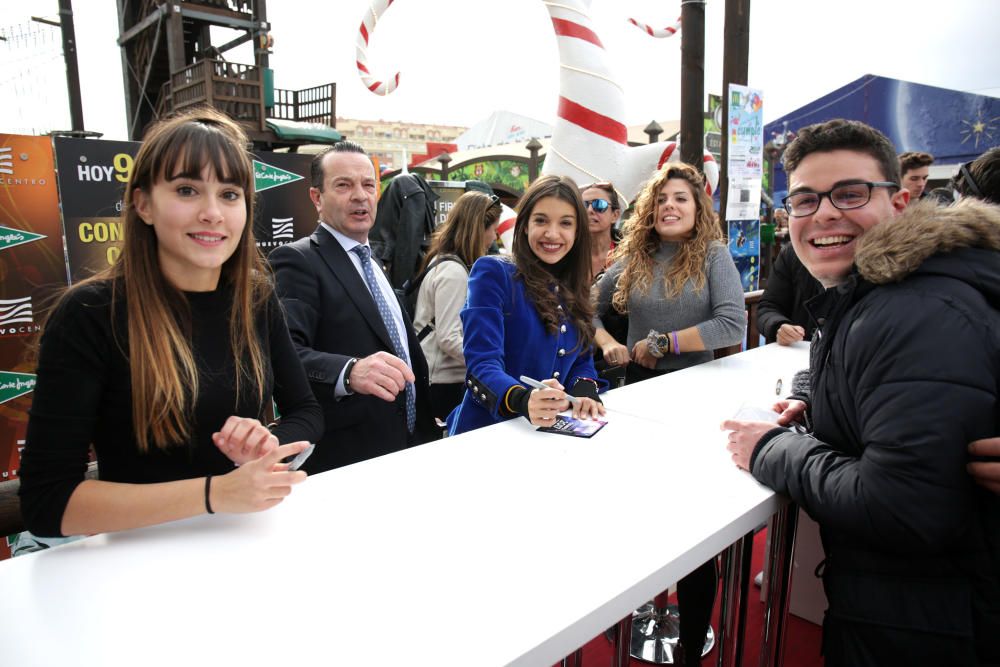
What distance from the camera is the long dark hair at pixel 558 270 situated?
1.95 metres

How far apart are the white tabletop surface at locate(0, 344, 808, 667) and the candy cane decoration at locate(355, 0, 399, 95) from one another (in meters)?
5.13

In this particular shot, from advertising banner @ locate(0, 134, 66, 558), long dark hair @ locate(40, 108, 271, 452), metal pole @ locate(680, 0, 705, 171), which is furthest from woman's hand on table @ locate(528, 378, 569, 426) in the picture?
metal pole @ locate(680, 0, 705, 171)

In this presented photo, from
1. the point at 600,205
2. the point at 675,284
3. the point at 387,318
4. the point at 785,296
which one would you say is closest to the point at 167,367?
the point at 387,318

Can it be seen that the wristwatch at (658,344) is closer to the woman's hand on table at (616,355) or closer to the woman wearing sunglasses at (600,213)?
the woman's hand on table at (616,355)

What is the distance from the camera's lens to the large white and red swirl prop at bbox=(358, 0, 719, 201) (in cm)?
436

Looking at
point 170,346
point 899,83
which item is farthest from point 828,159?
point 899,83

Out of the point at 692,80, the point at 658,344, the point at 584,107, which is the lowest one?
the point at 658,344

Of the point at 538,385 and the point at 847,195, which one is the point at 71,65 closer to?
the point at 538,385

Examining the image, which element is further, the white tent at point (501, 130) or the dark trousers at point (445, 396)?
the white tent at point (501, 130)

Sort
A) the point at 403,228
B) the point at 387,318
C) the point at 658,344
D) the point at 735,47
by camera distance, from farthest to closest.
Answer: the point at 735,47
the point at 403,228
the point at 658,344
the point at 387,318

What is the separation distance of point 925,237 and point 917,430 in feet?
1.13

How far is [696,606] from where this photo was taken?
1789 millimetres

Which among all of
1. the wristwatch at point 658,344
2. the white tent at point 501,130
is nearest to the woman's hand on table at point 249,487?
the wristwatch at point 658,344

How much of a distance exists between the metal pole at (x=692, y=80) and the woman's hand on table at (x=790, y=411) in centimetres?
343
